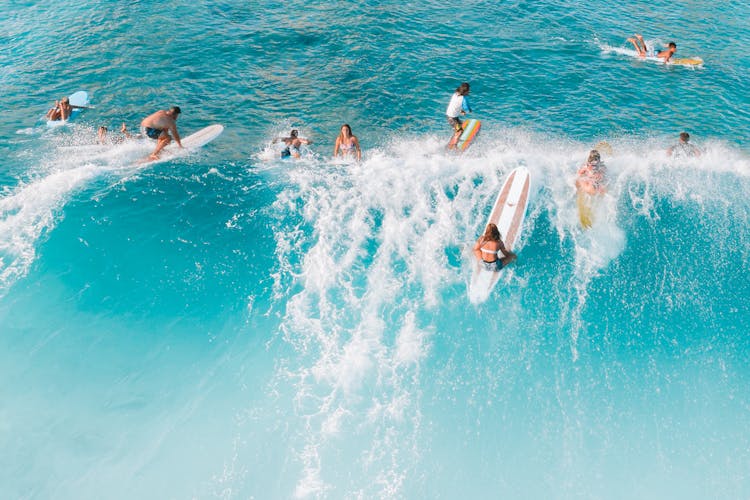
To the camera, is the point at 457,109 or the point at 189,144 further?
the point at 457,109

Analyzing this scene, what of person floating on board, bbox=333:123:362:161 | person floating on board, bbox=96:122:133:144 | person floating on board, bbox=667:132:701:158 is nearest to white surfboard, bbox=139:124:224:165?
person floating on board, bbox=96:122:133:144

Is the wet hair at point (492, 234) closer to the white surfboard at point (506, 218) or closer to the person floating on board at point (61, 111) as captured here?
the white surfboard at point (506, 218)

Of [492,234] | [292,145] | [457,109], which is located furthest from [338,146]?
[492,234]

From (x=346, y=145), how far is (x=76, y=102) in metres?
13.0

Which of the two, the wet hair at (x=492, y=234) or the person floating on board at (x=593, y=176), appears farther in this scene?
the person floating on board at (x=593, y=176)

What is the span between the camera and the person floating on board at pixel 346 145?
1691 cm

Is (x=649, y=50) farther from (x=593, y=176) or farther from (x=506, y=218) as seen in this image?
(x=506, y=218)

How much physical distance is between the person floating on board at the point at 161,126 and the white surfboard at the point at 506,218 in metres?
12.1

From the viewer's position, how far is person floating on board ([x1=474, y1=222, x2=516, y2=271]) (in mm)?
12906

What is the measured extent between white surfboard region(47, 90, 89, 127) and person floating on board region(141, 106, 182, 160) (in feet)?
17.3

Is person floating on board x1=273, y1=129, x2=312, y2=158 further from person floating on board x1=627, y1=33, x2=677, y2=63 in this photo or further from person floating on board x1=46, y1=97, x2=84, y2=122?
person floating on board x1=627, y1=33, x2=677, y2=63

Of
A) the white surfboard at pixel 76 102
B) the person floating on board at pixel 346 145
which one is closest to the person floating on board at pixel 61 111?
the white surfboard at pixel 76 102

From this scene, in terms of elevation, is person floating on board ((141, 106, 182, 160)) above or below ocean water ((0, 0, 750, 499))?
above

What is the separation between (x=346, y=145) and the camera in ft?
56.3
